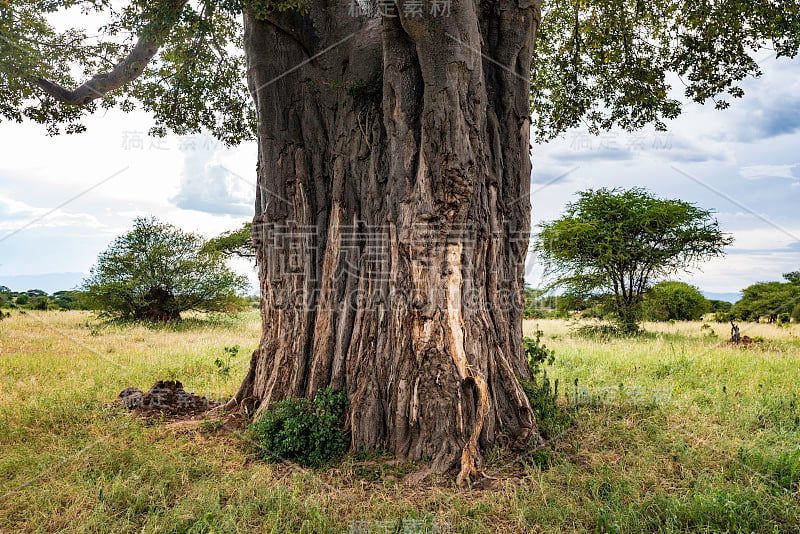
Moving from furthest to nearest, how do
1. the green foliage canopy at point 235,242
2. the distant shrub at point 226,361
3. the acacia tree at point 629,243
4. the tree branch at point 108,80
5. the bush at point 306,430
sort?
the green foliage canopy at point 235,242 → the acacia tree at point 629,243 → the tree branch at point 108,80 → the distant shrub at point 226,361 → the bush at point 306,430

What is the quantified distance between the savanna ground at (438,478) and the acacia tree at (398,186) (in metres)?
0.55

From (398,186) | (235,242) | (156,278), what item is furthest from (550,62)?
(235,242)

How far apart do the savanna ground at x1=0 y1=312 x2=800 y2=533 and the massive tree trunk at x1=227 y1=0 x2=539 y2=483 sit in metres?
0.50

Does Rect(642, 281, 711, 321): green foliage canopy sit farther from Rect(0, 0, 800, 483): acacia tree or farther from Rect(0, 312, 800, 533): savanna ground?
Rect(0, 0, 800, 483): acacia tree

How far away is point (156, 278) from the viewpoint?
16.2 m

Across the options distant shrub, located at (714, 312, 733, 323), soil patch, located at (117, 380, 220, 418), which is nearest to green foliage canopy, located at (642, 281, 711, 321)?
distant shrub, located at (714, 312, 733, 323)

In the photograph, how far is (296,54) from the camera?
5.95 metres

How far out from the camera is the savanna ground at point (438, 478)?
12.1ft

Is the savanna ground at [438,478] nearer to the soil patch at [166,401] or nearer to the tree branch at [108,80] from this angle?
the soil patch at [166,401]

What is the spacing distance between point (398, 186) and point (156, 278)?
13900mm

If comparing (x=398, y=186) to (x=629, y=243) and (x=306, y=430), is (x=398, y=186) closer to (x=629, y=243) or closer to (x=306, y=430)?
(x=306, y=430)

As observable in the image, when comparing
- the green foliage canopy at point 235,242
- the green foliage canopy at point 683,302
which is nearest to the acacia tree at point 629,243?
the green foliage canopy at point 683,302

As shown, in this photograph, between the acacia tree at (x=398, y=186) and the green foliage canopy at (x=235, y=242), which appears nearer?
the acacia tree at (x=398, y=186)

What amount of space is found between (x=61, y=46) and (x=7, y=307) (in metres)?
13.1
